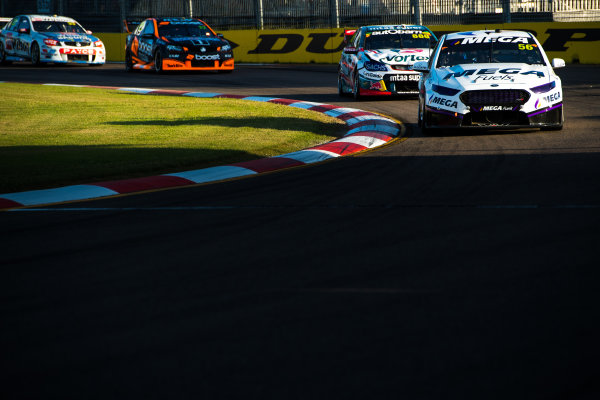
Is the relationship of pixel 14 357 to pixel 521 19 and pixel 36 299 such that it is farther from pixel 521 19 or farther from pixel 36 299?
pixel 521 19

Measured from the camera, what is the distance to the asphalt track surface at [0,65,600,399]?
3426mm

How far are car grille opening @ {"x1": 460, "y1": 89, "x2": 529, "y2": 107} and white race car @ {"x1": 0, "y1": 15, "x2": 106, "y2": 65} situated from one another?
21643 millimetres

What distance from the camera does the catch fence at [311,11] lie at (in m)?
25.9

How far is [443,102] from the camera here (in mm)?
11930

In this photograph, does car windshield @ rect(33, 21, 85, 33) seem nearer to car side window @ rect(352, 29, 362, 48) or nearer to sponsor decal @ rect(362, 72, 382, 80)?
car side window @ rect(352, 29, 362, 48)

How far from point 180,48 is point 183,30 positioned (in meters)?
1.11

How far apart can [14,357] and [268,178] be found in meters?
5.10

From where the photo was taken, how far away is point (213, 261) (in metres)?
5.29

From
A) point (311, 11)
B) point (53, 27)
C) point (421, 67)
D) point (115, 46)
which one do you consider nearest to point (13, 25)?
point (53, 27)

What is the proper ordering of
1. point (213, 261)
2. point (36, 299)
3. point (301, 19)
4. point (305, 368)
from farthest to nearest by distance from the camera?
point (301, 19)
point (213, 261)
point (36, 299)
point (305, 368)

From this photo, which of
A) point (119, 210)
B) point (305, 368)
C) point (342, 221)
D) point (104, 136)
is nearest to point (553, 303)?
point (305, 368)

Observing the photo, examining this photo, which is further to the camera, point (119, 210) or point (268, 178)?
point (268, 178)

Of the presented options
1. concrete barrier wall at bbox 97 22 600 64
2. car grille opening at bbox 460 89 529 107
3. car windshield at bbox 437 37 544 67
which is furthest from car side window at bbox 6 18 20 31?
car grille opening at bbox 460 89 529 107

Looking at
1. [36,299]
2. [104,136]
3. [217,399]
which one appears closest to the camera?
[217,399]
